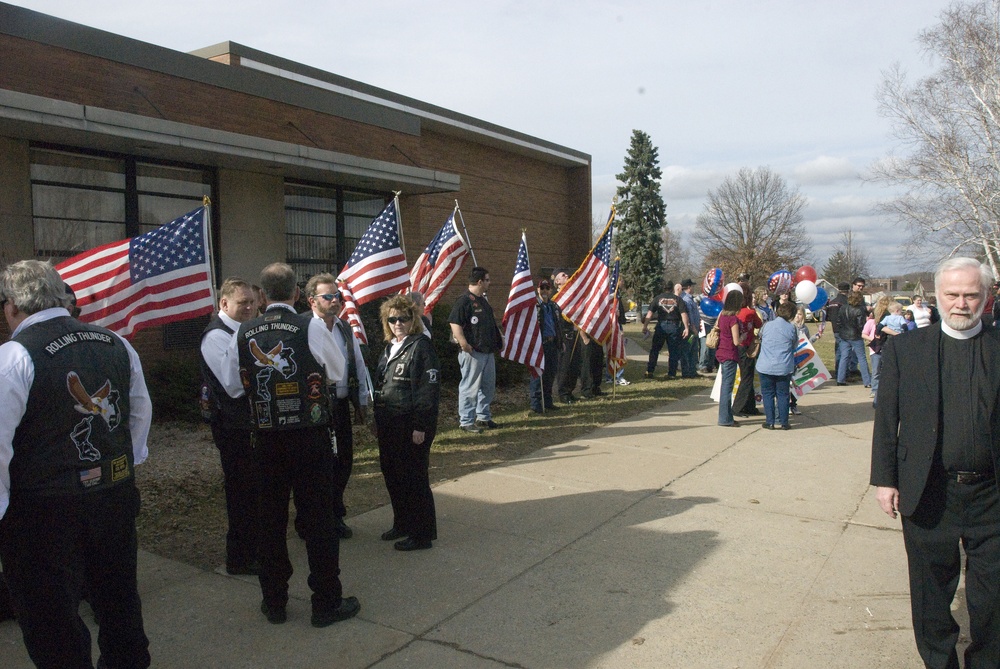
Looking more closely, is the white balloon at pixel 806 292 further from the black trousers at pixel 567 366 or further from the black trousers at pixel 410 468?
the black trousers at pixel 410 468

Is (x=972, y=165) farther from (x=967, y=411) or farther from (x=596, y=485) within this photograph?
(x=967, y=411)

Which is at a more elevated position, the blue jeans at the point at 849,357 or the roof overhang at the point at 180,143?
the roof overhang at the point at 180,143

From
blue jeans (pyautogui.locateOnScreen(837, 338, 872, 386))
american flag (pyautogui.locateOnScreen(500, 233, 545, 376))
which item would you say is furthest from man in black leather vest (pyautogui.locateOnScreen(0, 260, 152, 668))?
blue jeans (pyautogui.locateOnScreen(837, 338, 872, 386))

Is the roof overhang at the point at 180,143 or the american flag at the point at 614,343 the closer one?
the roof overhang at the point at 180,143

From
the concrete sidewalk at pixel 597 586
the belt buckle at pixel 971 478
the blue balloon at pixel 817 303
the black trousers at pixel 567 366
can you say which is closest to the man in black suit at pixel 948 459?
the belt buckle at pixel 971 478

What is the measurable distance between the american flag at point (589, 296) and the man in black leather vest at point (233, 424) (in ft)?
18.9

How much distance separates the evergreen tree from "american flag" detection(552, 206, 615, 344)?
106ft

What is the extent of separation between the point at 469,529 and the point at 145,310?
3.12 m

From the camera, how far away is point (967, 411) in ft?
10.8

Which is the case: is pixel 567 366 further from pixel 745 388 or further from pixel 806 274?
pixel 806 274


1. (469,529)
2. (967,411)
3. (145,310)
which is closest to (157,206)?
(145,310)

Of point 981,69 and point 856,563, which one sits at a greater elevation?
point 981,69

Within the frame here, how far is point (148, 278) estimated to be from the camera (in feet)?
20.3

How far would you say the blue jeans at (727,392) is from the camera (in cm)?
973
